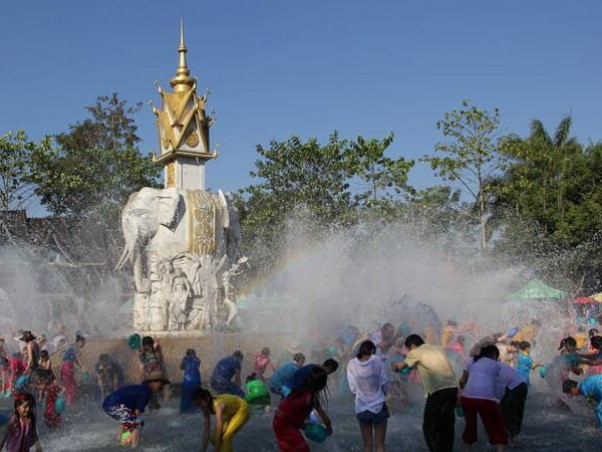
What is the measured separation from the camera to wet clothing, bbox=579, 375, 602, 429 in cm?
1030

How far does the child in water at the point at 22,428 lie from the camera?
7375mm

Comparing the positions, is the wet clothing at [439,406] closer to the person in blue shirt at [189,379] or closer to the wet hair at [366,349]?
the wet hair at [366,349]

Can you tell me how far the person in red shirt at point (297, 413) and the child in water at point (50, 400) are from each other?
4816mm

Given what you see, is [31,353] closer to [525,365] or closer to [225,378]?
[225,378]

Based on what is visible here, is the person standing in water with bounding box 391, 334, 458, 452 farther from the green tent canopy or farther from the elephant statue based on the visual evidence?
→ the green tent canopy

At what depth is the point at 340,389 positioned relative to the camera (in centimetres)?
1422

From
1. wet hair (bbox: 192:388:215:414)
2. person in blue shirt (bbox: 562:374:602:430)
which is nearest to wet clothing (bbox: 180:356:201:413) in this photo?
wet hair (bbox: 192:388:215:414)

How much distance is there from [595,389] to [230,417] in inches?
210

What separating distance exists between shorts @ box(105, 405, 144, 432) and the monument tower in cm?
1081

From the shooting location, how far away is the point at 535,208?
131 feet

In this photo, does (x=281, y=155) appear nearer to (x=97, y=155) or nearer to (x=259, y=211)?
(x=259, y=211)

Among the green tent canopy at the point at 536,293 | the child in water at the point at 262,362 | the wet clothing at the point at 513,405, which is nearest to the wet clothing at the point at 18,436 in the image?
the wet clothing at the point at 513,405

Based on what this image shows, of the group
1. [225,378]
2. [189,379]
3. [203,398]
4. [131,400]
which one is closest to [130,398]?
[131,400]

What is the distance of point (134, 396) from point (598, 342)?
641cm
